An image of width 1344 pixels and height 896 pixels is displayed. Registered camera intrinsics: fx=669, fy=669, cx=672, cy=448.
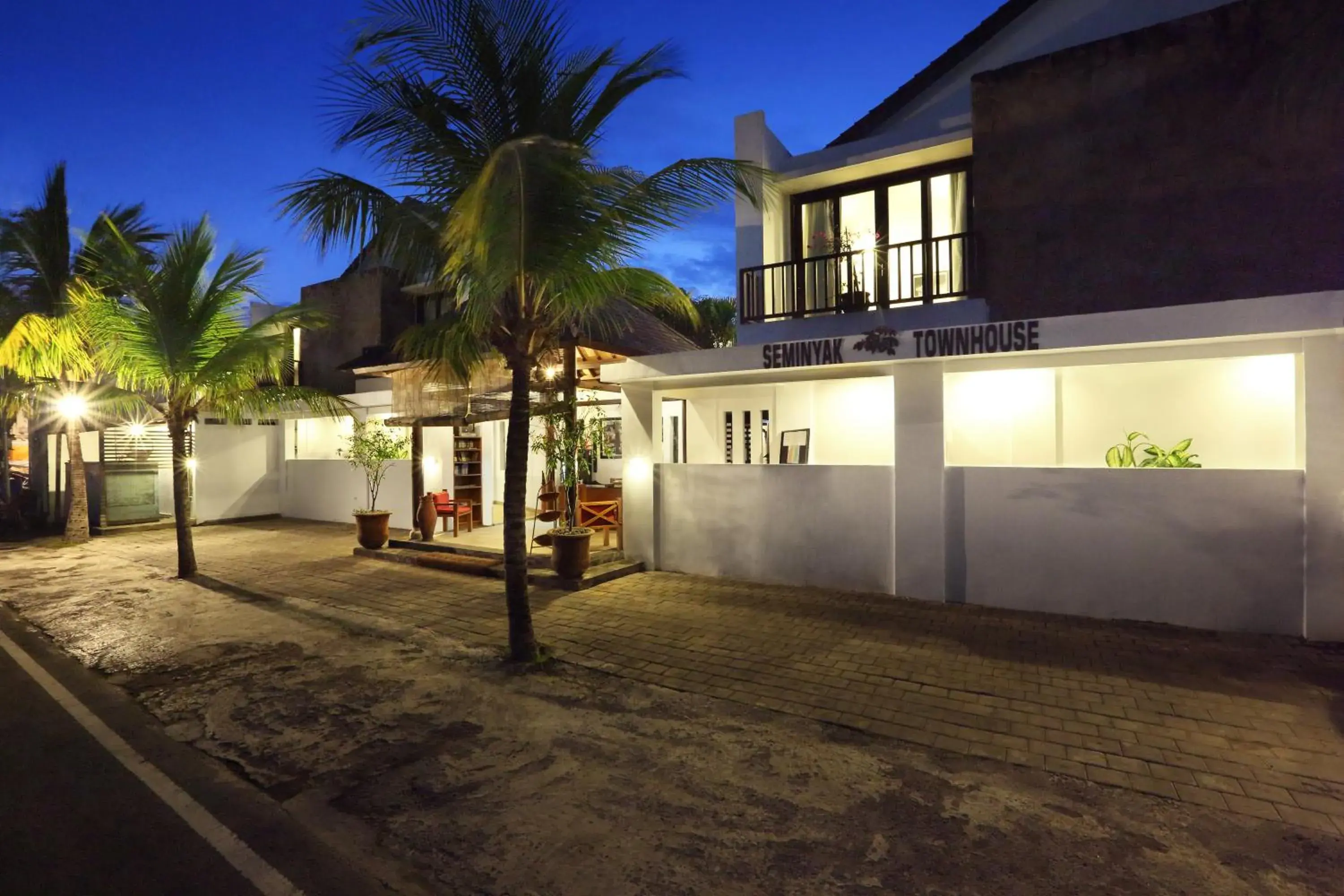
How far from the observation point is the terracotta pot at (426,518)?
Result: 11516 mm

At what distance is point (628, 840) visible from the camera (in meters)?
3.35

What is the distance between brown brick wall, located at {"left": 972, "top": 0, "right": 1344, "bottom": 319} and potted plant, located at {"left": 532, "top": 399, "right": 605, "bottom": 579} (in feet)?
20.1

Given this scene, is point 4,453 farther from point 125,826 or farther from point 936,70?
point 936,70

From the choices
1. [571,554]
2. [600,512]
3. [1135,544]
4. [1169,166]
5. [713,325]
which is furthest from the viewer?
[713,325]

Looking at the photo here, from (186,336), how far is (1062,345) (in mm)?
11401

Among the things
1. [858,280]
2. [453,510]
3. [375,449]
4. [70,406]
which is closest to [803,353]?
[858,280]

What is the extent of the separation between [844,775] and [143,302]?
10845 mm

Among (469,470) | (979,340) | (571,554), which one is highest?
(979,340)

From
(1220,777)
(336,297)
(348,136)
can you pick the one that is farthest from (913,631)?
(336,297)

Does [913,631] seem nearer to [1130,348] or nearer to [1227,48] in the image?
[1130,348]

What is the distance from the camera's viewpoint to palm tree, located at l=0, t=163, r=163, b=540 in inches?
480

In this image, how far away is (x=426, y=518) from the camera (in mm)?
11531

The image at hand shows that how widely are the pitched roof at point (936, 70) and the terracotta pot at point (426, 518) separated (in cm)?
916

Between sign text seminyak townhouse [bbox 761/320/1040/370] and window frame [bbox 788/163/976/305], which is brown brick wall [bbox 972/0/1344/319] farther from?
sign text seminyak townhouse [bbox 761/320/1040/370]
